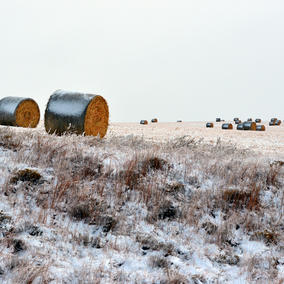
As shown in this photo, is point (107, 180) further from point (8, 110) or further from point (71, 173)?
point (8, 110)

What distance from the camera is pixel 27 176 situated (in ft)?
13.4

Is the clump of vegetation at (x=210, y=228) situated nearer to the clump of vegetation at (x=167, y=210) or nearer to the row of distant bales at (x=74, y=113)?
the clump of vegetation at (x=167, y=210)

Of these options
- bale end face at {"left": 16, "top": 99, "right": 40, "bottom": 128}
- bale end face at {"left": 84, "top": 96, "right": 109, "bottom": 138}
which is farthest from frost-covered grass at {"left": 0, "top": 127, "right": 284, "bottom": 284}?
bale end face at {"left": 16, "top": 99, "right": 40, "bottom": 128}

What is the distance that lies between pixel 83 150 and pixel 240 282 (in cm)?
330

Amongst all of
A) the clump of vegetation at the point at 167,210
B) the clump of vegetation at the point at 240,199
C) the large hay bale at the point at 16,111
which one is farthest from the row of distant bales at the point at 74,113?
the large hay bale at the point at 16,111

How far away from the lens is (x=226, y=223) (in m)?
3.98

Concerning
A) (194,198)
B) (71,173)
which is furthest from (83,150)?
(194,198)

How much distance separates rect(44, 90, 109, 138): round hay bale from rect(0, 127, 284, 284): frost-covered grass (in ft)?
11.6

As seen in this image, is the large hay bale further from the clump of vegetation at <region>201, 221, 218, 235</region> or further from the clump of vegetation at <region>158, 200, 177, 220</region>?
the clump of vegetation at <region>201, 221, 218, 235</region>

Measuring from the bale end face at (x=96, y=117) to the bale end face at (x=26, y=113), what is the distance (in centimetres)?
A: 599

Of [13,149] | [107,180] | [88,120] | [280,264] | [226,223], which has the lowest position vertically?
[280,264]

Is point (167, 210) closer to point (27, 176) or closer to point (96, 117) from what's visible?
point (27, 176)

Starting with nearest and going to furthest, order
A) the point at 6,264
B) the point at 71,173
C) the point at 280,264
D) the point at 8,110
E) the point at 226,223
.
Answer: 1. the point at 6,264
2. the point at 280,264
3. the point at 226,223
4. the point at 71,173
5. the point at 8,110

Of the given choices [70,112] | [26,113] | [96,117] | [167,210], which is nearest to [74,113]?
[70,112]
